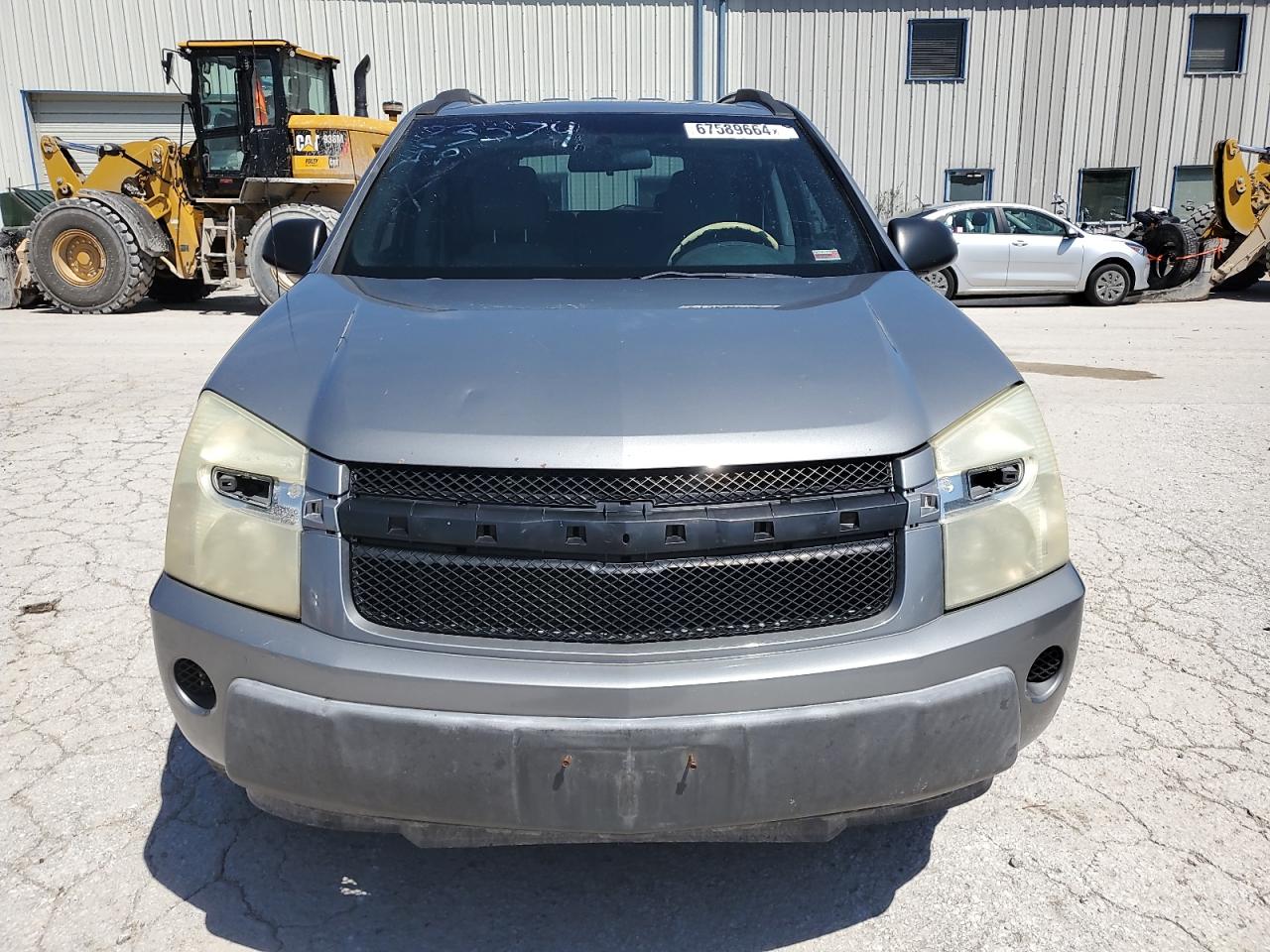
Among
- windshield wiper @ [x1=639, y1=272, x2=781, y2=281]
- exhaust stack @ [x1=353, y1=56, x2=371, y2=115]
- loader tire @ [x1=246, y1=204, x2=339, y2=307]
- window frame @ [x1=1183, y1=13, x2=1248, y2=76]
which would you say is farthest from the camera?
window frame @ [x1=1183, y1=13, x2=1248, y2=76]

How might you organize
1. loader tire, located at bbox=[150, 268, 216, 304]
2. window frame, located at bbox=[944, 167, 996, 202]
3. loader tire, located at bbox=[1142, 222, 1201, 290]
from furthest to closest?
window frame, located at bbox=[944, 167, 996, 202]
loader tire, located at bbox=[1142, 222, 1201, 290]
loader tire, located at bbox=[150, 268, 216, 304]

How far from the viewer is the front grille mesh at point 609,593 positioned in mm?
1869

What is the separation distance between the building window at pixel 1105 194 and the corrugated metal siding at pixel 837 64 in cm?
23

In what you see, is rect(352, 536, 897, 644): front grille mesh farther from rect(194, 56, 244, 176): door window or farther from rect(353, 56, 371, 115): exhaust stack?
rect(194, 56, 244, 176): door window

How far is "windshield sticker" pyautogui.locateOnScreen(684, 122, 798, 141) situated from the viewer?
3375 mm

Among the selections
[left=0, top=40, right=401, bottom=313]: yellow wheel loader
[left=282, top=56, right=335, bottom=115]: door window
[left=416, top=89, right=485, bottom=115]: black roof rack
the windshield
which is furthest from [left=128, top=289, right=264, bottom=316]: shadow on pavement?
the windshield

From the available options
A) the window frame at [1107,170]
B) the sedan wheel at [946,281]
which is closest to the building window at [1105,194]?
the window frame at [1107,170]

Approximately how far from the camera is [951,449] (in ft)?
6.55

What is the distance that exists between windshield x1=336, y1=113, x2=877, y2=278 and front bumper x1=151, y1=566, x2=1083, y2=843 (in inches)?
52.6

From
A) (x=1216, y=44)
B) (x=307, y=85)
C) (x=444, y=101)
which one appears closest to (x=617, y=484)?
(x=444, y=101)

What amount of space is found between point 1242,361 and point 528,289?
9.32 meters

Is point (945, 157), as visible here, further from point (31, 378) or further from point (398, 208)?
point (398, 208)

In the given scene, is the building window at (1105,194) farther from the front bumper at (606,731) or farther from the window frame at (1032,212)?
the front bumper at (606,731)

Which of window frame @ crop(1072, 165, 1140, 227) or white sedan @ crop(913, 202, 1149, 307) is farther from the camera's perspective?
window frame @ crop(1072, 165, 1140, 227)
